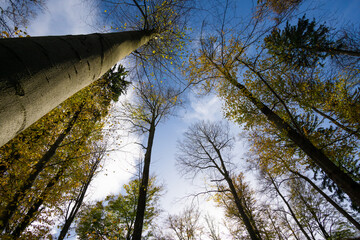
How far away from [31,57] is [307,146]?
6120mm

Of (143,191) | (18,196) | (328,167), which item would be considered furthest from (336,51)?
(18,196)

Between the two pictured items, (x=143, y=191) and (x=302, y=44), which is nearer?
(x=143, y=191)

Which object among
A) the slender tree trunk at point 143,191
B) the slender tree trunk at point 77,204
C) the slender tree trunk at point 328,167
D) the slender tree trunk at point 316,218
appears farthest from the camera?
the slender tree trunk at point 316,218

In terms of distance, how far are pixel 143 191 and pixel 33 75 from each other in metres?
5.28

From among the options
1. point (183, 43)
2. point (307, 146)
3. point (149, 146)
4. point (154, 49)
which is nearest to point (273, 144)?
point (307, 146)

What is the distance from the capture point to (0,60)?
524mm

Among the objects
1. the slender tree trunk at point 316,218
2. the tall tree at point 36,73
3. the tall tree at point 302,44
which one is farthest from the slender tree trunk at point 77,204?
the slender tree trunk at point 316,218

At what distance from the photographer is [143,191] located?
16.5ft

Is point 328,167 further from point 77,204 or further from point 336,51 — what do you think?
point 77,204

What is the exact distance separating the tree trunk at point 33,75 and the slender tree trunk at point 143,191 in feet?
15.5

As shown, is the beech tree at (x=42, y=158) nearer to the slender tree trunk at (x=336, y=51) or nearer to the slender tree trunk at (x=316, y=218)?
the slender tree trunk at (x=336, y=51)

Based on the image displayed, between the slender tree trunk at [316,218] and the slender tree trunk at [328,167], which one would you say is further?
the slender tree trunk at [316,218]

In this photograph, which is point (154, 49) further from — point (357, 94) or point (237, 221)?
point (237, 221)

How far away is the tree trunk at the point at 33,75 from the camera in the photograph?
0.52 m
